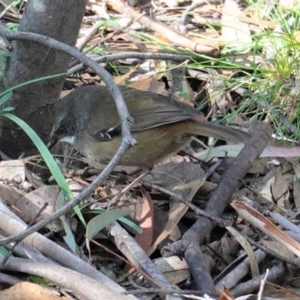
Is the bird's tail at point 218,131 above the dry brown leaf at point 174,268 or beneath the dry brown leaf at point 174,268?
above

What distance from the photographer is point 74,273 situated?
2934 millimetres

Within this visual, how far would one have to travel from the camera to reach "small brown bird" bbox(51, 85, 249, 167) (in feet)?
13.9

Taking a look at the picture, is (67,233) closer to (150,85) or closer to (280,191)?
(280,191)

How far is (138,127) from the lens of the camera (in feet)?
13.9

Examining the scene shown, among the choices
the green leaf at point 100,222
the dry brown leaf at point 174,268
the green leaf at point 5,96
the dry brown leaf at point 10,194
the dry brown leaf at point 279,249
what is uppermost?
the green leaf at point 5,96

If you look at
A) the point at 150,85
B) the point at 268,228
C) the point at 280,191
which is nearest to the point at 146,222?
the point at 268,228

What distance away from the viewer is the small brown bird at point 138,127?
4.24m

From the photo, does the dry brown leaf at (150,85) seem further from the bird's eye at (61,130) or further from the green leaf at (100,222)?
the green leaf at (100,222)

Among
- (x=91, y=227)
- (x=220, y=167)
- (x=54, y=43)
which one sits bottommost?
(x=220, y=167)

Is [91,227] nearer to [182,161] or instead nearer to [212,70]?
[182,161]

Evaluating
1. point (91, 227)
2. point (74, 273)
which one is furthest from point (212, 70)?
point (74, 273)

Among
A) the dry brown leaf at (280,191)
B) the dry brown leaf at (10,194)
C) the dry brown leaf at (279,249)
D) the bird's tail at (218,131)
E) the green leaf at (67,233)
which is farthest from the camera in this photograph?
the dry brown leaf at (280,191)

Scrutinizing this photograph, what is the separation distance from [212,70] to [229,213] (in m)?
1.54

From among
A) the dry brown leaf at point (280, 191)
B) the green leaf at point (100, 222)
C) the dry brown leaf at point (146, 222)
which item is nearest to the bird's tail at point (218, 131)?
the dry brown leaf at point (280, 191)
